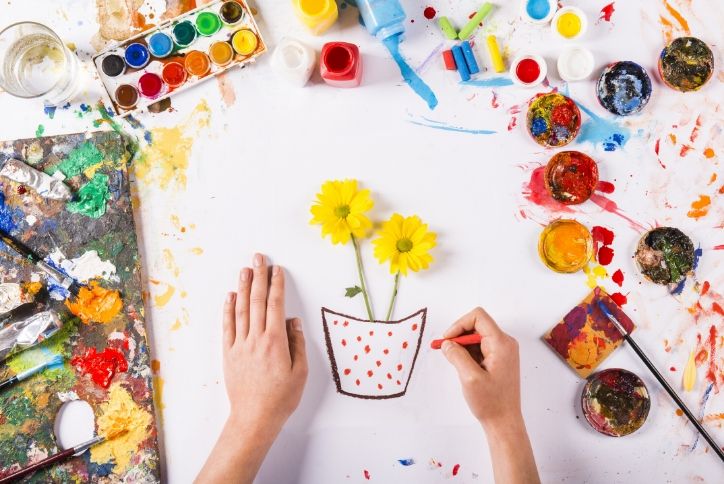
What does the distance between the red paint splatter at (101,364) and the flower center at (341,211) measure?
0.55 metres

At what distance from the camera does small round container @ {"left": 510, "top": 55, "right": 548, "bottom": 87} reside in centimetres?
135

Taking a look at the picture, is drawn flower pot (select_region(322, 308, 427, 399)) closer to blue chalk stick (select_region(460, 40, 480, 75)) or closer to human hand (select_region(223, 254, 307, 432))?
human hand (select_region(223, 254, 307, 432))

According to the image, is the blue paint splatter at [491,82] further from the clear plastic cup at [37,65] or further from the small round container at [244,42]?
the clear plastic cup at [37,65]

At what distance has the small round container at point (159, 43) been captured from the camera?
1.36 metres

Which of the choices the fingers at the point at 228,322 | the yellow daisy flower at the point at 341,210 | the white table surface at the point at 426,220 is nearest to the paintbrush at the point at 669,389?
the white table surface at the point at 426,220

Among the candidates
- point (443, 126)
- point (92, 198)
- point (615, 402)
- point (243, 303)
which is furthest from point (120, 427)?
point (615, 402)

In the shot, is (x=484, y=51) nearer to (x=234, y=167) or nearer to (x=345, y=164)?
(x=345, y=164)

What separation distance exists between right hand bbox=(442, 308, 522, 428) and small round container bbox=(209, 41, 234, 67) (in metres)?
0.74

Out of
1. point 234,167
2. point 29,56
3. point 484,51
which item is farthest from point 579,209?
point 29,56

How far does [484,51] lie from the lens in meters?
1.38

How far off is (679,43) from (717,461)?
35.3 inches

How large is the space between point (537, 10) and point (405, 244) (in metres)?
0.58

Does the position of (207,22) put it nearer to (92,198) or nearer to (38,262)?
(92,198)

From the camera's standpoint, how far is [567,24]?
136 centimetres
